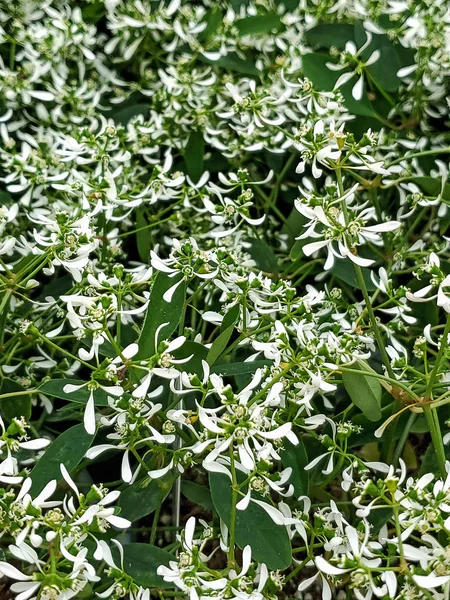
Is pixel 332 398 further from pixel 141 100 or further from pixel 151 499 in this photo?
pixel 141 100

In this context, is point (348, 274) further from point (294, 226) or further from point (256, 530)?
point (256, 530)

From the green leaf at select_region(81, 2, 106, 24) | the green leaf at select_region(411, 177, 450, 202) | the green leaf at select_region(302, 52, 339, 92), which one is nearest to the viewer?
the green leaf at select_region(411, 177, 450, 202)

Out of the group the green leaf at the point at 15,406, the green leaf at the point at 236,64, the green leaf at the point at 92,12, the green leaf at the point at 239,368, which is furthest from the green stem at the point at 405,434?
the green leaf at the point at 92,12

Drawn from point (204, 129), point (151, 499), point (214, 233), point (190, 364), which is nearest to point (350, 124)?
point (204, 129)

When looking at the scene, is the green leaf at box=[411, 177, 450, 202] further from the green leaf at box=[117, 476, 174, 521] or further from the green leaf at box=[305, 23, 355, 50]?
the green leaf at box=[117, 476, 174, 521]

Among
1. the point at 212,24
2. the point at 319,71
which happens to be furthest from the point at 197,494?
the point at 212,24

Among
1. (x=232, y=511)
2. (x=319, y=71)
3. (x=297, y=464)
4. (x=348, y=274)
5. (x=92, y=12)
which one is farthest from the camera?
(x=92, y=12)

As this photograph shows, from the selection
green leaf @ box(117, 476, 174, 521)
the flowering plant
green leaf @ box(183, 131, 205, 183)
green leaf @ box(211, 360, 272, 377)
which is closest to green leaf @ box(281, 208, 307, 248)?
the flowering plant
